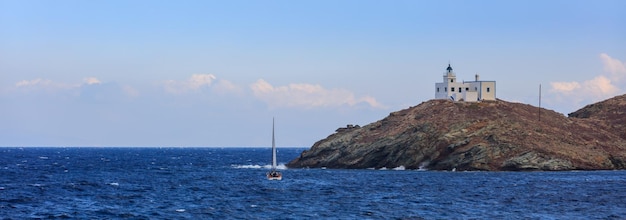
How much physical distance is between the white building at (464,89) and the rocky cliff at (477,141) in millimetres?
6651

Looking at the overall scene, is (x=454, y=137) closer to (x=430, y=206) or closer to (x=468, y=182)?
(x=468, y=182)

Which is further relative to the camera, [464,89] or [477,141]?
[464,89]

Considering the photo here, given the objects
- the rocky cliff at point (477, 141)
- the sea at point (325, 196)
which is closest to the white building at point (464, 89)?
the rocky cliff at point (477, 141)

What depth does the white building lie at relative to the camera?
181875 millimetres

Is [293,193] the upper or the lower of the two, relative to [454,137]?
lower

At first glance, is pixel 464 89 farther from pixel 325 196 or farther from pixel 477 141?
pixel 325 196

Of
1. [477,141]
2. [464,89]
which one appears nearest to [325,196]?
[477,141]

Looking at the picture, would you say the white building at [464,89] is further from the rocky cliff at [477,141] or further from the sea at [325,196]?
the sea at [325,196]

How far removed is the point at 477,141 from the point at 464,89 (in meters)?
39.0

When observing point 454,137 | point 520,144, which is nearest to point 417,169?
point 454,137

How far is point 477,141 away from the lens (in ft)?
481

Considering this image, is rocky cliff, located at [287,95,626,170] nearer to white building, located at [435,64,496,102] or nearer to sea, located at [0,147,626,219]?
white building, located at [435,64,496,102]

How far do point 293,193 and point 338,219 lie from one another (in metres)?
27.4

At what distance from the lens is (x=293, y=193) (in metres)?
98.2
